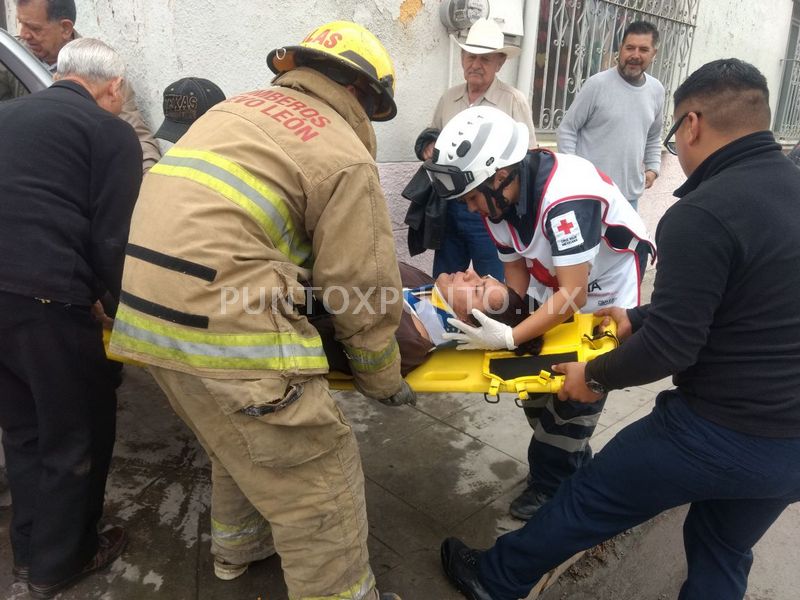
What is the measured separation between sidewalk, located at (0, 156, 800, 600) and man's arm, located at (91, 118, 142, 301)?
46.6 inches

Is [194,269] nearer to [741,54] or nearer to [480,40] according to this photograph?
[480,40]

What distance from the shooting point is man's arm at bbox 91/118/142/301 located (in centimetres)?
195

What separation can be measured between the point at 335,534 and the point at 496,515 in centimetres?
114

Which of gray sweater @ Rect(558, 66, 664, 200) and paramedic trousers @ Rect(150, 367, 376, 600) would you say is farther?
gray sweater @ Rect(558, 66, 664, 200)

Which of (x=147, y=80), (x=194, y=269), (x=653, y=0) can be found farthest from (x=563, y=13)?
(x=194, y=269)

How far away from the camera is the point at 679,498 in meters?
1.74

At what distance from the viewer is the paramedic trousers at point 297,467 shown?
1.56 m

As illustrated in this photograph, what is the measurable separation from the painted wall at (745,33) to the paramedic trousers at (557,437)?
6.28 meters

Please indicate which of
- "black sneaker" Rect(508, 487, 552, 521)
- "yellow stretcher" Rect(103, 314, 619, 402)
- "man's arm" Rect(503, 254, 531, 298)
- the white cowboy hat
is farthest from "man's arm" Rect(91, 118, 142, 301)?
the white cowboy hat

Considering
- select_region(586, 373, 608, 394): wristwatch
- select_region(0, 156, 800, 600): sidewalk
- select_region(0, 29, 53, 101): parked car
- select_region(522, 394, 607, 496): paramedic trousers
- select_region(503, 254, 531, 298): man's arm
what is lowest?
select_region(0, 156, 800, 600): sidewalk

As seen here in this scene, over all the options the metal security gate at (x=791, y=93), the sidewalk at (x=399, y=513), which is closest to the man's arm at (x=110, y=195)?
the sidewalk at (x=399, y=513)

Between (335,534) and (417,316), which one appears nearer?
(335,534)

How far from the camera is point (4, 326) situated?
1.86 meters

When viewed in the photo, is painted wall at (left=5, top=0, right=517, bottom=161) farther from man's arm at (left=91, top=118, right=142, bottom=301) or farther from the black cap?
man's arm at (left=91, top=118, right=142, bottom=301)
